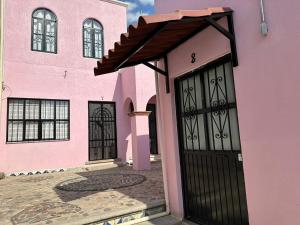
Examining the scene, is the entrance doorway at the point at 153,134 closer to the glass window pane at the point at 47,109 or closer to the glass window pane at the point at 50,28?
the glass window pane at the point at 47,109

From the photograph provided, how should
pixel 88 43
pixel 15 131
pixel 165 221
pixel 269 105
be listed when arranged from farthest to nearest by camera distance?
pixel 88 43
pixel 15 131
pixel 165 221
pixel 269 105

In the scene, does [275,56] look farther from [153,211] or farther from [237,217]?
[153,211]

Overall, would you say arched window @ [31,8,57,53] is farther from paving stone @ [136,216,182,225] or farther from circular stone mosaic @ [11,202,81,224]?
paving stone @ [136,216,182,225]

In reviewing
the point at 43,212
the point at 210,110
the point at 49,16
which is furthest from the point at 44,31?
the point at 210,110

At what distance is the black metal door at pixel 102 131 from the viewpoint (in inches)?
456

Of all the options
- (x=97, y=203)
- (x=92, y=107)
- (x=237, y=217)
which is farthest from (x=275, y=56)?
(x=92, y=107)

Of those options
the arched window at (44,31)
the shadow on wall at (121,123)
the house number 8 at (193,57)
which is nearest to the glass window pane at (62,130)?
the shadow on wall at (121,123)

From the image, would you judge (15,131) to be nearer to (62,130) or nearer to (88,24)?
(62,130)

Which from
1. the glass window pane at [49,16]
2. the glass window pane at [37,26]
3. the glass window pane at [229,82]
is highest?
the glass window pane at [49,16]

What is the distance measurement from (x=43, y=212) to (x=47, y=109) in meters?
6.78

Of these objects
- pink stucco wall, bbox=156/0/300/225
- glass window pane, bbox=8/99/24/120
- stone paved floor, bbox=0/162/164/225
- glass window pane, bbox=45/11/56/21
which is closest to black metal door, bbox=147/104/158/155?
stone paved floor, bbox=0/162/164/225

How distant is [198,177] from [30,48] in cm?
958

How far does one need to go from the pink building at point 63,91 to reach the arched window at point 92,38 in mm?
47

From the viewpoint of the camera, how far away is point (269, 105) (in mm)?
2688
